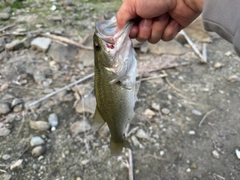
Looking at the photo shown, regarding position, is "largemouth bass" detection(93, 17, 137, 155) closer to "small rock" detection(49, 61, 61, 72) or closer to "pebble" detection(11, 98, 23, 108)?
"pebble" detection(11, 98, 23, 108)

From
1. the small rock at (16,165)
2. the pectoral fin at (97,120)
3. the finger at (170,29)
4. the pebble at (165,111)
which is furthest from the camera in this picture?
the pebble at (165,111)

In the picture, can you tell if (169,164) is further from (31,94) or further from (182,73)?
(31,94)

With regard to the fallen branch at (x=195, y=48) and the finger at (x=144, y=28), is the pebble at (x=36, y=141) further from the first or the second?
the fallen branch at (x=195, y=48)

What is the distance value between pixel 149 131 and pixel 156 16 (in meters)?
1.39

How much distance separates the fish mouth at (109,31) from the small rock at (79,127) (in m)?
1.47

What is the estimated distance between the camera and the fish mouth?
199 cm

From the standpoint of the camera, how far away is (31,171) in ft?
9.42

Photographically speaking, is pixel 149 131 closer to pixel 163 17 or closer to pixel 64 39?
pixel 163 17

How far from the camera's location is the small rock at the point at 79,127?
→ 3229mm

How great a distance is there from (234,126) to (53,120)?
202 centimetres

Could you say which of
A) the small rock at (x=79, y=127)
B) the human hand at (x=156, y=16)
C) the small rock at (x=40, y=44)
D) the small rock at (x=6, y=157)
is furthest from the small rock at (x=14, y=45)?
the human hand at (x=156, y=16)

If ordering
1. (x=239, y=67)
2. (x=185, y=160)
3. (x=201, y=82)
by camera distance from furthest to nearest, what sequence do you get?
(x=239, y=67) → (x=201, y=82) → (x=185, y=160)

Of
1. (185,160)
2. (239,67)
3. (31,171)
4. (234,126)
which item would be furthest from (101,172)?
(239,67)

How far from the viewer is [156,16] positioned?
7.68ft
